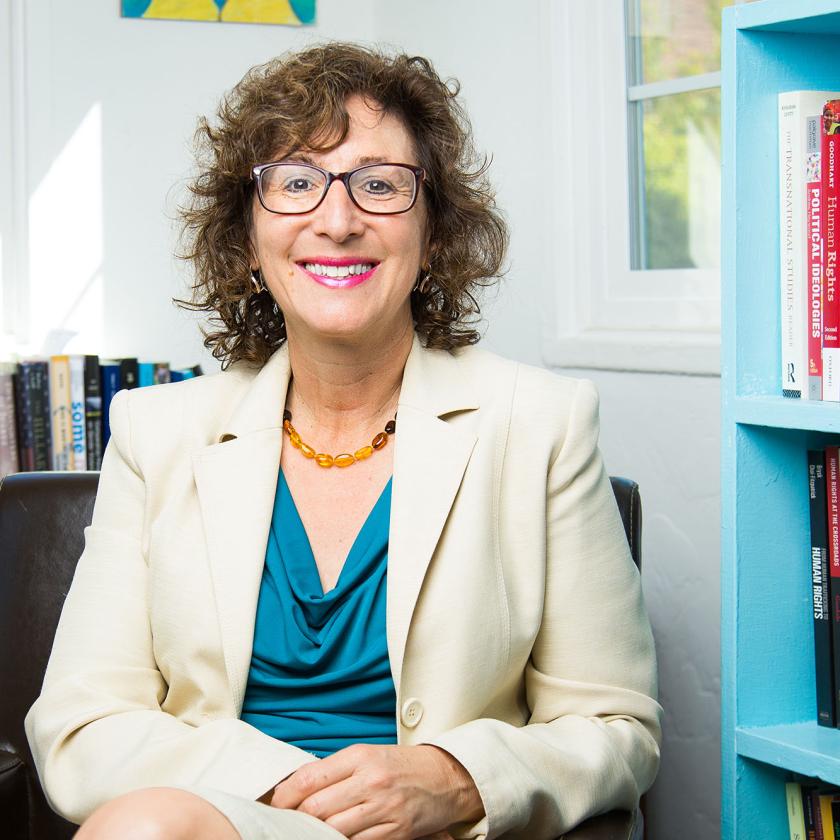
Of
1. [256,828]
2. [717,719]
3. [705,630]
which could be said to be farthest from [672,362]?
[256,828]

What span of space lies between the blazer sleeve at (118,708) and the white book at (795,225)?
2.44ft

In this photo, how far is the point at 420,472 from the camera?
5.19 ft

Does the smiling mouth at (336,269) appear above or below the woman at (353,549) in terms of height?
above

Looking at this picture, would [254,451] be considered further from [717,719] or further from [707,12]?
[707,12]

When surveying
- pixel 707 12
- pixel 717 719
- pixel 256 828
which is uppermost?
pixel 707 12

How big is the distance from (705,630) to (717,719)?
6.2 inches

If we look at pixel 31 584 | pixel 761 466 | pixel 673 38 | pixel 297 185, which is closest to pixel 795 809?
pixel 761 466

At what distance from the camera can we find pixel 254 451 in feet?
5.42

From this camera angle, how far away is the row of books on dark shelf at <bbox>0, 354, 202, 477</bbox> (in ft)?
9.06

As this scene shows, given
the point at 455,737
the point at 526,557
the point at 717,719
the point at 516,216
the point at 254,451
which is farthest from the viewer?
the point at 516,216

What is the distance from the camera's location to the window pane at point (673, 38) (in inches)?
88.5

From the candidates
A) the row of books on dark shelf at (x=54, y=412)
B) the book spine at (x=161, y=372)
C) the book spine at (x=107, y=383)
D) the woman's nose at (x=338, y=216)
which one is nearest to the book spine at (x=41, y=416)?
the row of books on dark shelf at (x=54, y=412)

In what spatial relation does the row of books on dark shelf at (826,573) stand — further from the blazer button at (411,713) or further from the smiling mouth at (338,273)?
the smiling mouth at (338,273)

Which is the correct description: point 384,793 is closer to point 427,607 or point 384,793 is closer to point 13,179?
point 427,607
